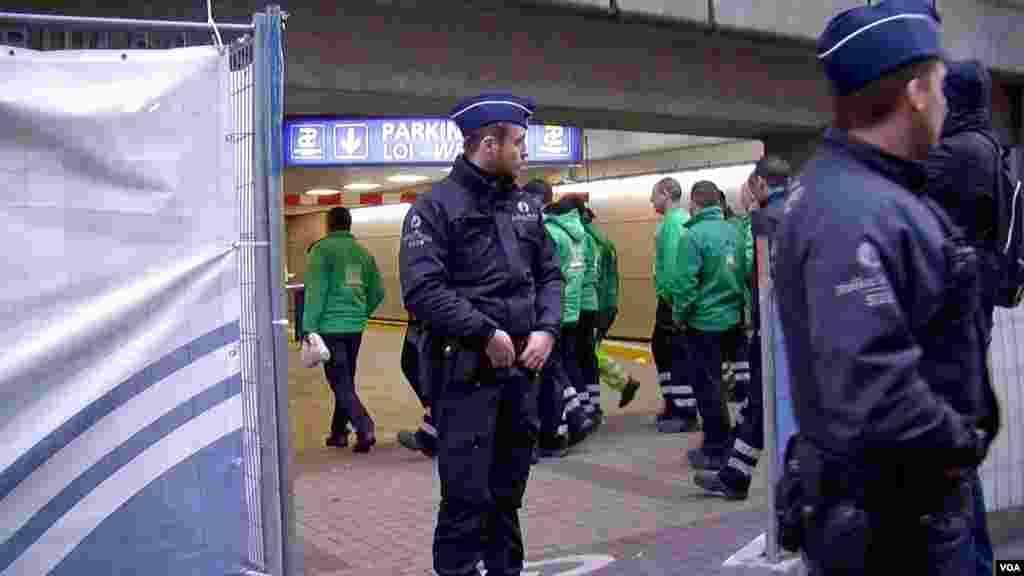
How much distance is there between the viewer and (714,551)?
609 centimetres

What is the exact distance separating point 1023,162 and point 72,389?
6.95 m

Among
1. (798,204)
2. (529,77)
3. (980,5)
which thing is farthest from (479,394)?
(980,5)

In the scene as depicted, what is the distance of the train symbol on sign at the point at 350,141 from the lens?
10914 mm

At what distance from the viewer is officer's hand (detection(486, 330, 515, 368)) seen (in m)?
4.55

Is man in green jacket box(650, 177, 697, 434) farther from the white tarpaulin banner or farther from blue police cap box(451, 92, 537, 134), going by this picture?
the white tarpaulin banner

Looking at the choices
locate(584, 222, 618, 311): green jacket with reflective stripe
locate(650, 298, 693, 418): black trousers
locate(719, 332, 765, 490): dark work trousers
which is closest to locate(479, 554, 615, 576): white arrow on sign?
locate(719, 332, 765, 490): dark work trousers

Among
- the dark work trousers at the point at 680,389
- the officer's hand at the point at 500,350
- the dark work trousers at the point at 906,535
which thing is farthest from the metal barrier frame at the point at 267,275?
the dark work trousers at the point at 680,389

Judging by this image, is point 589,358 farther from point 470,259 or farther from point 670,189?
point 470,259

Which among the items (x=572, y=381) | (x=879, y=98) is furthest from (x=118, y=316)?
(x=572, y=381)

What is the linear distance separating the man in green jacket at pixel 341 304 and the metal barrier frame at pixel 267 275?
4852mm

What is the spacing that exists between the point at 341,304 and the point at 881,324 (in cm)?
711

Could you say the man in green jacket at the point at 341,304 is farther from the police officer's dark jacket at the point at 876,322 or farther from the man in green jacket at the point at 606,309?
the police officer's dark jacket at the point at 876,322

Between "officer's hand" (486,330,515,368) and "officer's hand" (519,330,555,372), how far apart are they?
12 centimetres

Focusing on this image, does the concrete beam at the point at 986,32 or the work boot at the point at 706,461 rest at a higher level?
the concrete beam at the point at 986,32
